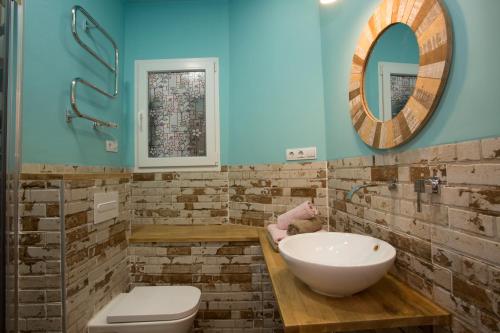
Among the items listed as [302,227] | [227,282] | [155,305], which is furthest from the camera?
[227,282]

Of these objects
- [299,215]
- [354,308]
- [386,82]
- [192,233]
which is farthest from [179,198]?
[386,82]

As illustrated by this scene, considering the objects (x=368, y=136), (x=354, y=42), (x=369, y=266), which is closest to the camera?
(x=369, y=266)

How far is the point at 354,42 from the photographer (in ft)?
4.32

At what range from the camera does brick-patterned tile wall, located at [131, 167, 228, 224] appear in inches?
81.8

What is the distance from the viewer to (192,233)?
1826 millimetres

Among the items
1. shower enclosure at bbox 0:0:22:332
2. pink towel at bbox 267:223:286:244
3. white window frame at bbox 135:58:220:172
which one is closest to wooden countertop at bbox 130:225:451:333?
pink towel at bbox 267:223:286:244

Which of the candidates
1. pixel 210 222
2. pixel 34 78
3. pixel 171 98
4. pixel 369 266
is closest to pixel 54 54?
pixel 34 78

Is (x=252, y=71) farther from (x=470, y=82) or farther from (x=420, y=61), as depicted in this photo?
(x=470, y=82)

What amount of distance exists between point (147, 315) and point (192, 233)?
671 mm

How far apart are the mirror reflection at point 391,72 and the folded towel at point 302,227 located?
2.47 ft

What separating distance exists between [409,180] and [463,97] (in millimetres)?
344

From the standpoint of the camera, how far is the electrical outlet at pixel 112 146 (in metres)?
1.86

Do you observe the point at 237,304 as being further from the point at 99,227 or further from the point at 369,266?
the point at 369,266

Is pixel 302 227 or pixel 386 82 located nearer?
pixel 386 82
